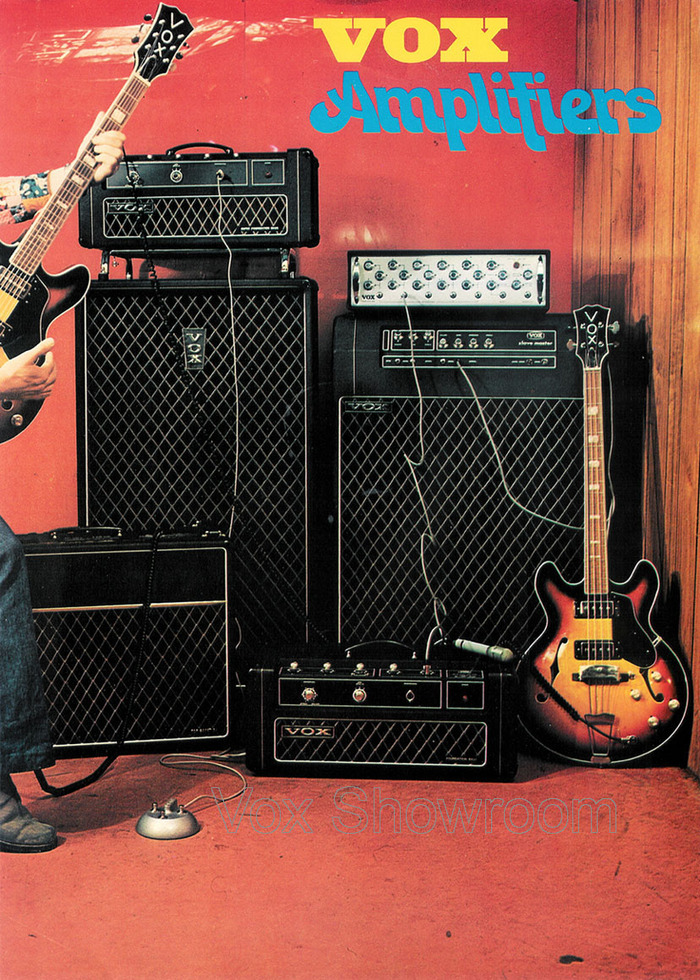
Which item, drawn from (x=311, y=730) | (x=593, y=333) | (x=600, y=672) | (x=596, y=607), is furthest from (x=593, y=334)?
(x=311, y=730)

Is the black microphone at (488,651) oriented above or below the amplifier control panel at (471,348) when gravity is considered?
below

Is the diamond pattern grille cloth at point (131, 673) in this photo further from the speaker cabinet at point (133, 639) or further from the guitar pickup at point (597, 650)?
the guitar pickup at point (597, 650)

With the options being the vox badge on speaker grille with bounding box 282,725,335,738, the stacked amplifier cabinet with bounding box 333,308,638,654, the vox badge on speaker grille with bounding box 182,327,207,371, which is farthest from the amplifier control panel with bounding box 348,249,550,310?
the vox badge on speaker grille with bounding box 282,725,335,738

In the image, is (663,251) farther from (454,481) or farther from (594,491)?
(454,481)

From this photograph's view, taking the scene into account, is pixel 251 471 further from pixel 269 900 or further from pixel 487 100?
pixel 487 100

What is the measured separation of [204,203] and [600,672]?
4.63ft

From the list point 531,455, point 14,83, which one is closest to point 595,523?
point 531,455

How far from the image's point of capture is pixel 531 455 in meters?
2.07

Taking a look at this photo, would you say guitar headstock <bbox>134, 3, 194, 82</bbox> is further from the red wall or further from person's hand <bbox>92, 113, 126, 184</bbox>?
the red wall

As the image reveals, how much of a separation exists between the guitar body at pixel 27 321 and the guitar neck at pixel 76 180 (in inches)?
2.0

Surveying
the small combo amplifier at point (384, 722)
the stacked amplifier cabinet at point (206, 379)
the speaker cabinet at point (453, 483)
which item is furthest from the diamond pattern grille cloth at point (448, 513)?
the small combo amplifier at point (384, 722)

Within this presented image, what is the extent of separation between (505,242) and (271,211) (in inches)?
34.8

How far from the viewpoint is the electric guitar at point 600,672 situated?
181 cm

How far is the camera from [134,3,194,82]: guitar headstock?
1817 millimetres
